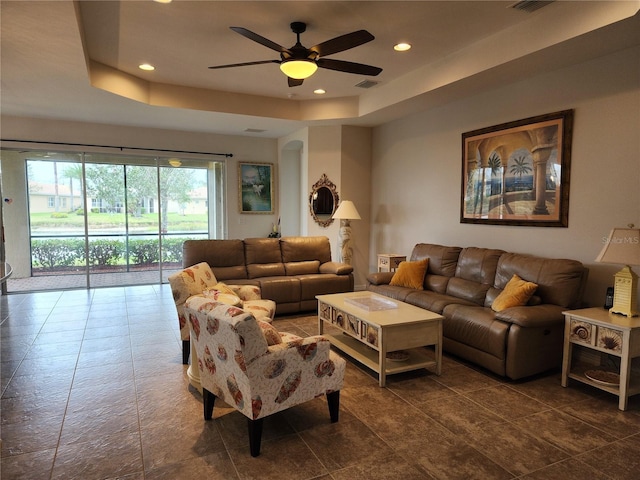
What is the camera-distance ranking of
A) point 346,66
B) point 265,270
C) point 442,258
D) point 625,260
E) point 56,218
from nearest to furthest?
point 625,260
point 346,66
point 442,258
point 265,270
point 56,218

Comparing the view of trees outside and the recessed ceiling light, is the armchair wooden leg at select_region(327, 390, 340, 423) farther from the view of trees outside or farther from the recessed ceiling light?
the view of trees outside

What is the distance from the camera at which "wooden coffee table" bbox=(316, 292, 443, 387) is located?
308 centimetres

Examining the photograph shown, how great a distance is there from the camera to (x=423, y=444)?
232cm

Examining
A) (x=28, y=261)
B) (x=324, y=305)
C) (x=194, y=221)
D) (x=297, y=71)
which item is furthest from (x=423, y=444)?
(x=28, y=261)

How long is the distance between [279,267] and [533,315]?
3.27 m

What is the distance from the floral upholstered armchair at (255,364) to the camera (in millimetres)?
2055

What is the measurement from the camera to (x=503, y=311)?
3.21 m

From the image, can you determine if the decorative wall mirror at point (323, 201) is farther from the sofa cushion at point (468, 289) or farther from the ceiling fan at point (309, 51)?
the ceiling fan at point (309, 51)

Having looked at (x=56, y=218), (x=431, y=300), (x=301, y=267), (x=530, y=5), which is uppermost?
(x=530, y=5)

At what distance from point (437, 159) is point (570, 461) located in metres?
3.89

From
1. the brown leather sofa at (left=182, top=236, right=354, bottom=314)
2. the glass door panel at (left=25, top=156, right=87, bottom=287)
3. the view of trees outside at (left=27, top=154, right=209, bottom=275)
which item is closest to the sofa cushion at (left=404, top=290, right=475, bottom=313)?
the brown leather sofa at (left=182, top=236, right=354, bottom=314)

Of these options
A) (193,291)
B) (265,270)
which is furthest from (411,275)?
(193,291)

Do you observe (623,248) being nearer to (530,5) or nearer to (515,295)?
(515,295)

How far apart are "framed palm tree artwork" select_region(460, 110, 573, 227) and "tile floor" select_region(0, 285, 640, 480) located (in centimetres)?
167
